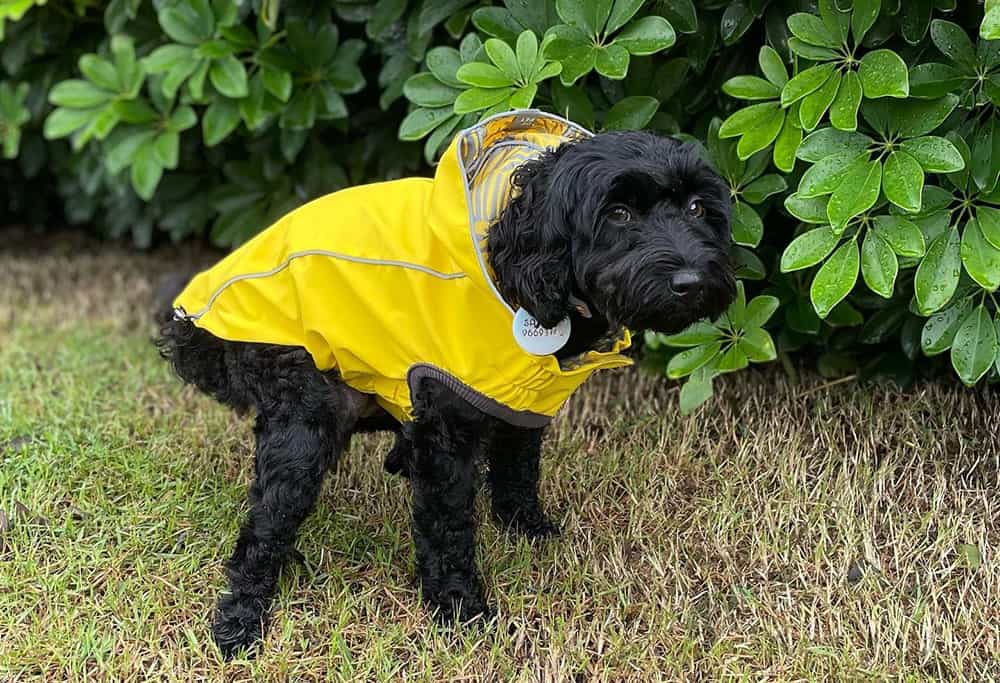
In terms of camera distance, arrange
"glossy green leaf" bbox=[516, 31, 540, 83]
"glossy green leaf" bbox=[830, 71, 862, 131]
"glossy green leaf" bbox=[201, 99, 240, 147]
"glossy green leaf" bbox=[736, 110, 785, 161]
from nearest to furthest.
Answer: "glossy green leaf" bbox=[830, 71, 862, 131], "glossy green leaf" bbox=[736, 110, 785, 161], "glossy green leaf" bbox=[516, 31, 540, 83], "glossy green leaf" bbox=[201, 99, 240, 147]

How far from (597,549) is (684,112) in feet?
4.70

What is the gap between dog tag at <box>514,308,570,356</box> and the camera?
8.23 ft

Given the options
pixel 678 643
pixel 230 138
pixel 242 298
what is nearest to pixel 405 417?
pixel 242 298

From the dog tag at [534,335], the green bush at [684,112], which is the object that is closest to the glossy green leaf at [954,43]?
the green bush at [684,112]

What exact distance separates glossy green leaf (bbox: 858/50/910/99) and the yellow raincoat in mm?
708

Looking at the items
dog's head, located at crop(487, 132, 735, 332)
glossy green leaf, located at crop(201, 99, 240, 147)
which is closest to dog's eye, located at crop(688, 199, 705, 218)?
dog's head, located at crop(487, 132, 735, 332)

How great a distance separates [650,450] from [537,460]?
0.53 m

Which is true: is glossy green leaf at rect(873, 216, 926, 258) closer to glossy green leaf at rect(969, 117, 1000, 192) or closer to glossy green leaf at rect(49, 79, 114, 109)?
glossy green leaf at rect(969, 117, 1000, 192)

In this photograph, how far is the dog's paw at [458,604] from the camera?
282 cm

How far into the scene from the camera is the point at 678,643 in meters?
2.71

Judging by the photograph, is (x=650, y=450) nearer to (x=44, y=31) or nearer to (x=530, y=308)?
(x=530, y=308)

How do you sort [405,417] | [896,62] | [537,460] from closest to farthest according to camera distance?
[896,62] → [405,417] → [537,460]

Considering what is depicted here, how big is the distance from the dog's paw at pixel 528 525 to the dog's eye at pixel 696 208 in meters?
1.08

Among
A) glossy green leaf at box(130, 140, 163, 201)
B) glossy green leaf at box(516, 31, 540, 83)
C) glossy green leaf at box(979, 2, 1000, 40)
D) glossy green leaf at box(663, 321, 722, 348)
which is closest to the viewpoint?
glossy green leaf at box(979, 2, 1000, 40)
